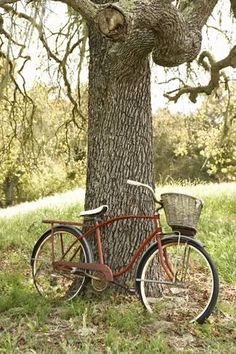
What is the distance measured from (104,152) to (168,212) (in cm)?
97

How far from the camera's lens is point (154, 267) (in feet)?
17.6

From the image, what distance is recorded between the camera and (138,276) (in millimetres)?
4887

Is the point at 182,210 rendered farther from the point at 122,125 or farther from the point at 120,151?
the point at 122,125

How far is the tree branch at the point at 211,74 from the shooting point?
8.87 meters

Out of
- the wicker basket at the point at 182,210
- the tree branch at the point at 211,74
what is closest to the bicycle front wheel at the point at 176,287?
the wicker basket at the point at 182,210

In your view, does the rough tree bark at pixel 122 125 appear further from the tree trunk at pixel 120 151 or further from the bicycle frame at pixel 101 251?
the bicycle frame at pixel 101 251

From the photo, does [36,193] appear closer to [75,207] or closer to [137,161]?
[75,207]

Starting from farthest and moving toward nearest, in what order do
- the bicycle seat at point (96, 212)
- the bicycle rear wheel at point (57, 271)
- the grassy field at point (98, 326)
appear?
1. the bicycle rear wheel at point (57, 271)
2. the bicycle seat at point (96, 212)
3. the grassy field at point (98, 326)

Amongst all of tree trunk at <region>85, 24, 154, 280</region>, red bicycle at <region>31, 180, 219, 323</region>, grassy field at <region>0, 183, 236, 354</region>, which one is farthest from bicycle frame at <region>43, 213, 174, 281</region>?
grassy field at <region>0, 183, 236, 354</region>

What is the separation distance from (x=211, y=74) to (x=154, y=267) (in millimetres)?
4833

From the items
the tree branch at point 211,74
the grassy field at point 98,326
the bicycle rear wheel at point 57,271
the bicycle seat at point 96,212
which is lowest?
the grassy field at point 98,326

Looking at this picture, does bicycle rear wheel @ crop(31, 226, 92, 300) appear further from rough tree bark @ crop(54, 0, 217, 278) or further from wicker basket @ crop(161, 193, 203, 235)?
wicker basket @ crop(161, 193, 203, 235)

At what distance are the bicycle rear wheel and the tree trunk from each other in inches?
10.7

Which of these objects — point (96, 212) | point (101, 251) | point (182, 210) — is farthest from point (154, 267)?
point (182, 210)
